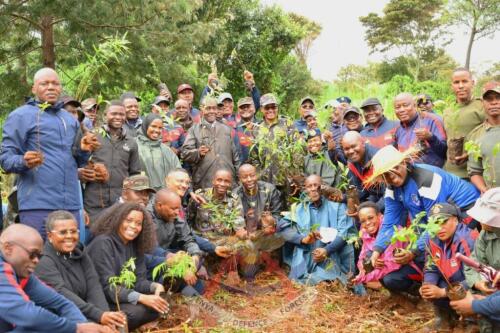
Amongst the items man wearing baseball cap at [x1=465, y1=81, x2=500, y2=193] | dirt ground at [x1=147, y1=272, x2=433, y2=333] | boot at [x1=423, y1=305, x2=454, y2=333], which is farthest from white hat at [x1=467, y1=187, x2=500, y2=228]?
dirt ground at [x1=147, y1=272, x2=433, y2=333]

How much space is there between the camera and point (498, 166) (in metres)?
5.88

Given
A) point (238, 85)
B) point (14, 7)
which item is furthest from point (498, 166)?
point (238, 85)

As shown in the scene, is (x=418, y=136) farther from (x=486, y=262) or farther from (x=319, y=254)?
(x=486, y=262)

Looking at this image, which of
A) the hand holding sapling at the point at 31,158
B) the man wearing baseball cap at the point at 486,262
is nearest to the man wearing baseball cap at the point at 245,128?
the hand holding sapling at the point at 31,158

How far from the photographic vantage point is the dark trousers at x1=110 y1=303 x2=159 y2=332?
18.0 feet

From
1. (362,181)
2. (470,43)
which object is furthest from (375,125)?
(470,43)

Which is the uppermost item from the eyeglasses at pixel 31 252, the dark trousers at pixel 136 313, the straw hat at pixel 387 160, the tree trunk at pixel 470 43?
the tree trunk at pixel 470 43

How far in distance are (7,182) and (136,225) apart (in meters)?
3.24

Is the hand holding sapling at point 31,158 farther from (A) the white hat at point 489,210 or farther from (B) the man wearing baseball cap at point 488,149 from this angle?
(B) the man wearing baseball cap at point 488,149

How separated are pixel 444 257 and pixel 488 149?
1.18 m

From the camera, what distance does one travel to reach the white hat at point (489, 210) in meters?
4.83

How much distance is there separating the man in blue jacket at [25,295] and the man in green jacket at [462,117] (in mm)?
4312

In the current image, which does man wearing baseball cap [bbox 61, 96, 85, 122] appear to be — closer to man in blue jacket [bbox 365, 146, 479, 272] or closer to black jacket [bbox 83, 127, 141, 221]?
black jacket [bbox 83, 127, 141, 221]

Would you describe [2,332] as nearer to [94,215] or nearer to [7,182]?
[94,215]
